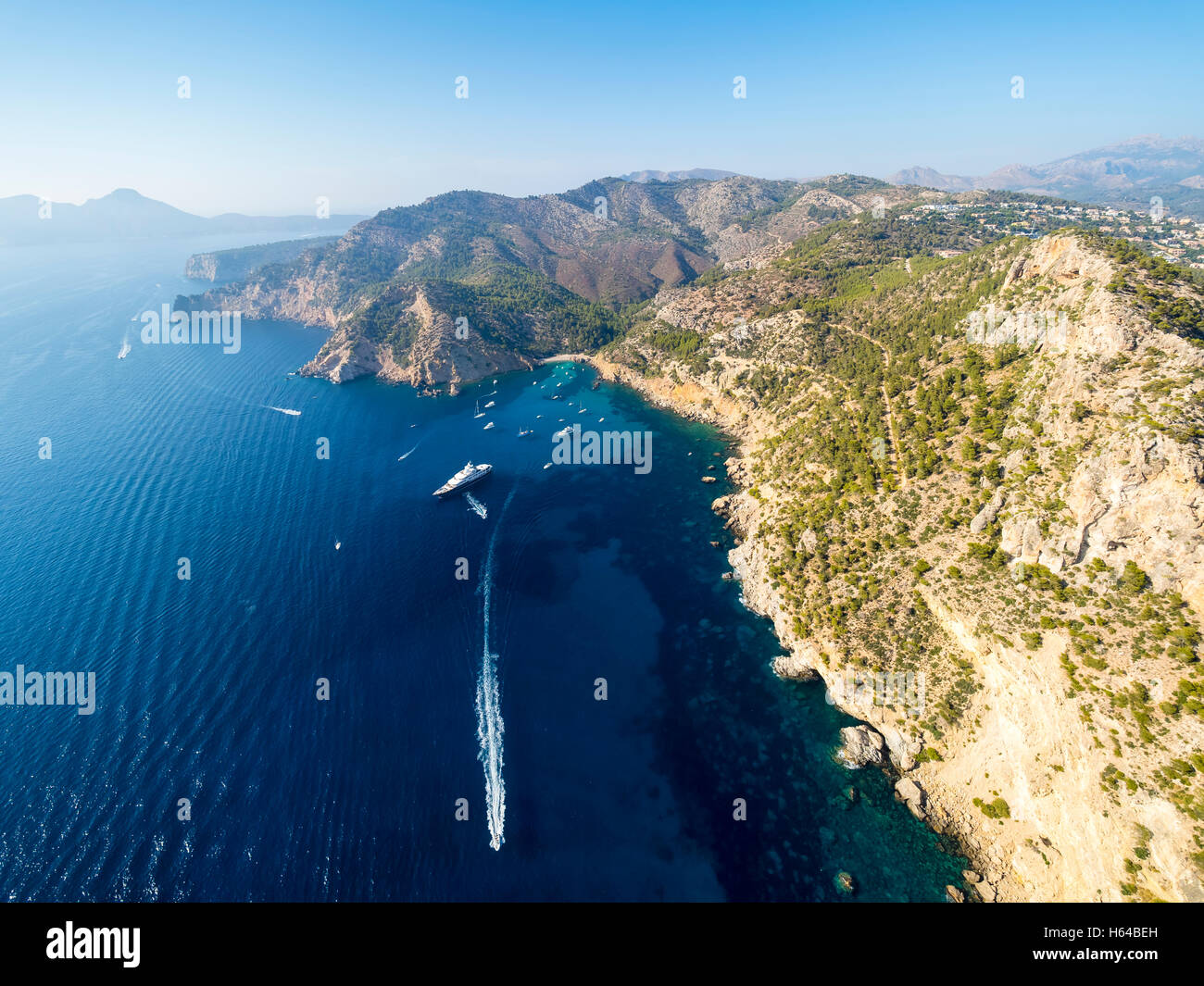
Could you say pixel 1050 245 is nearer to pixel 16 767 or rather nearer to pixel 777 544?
Answer: pixel 777 544

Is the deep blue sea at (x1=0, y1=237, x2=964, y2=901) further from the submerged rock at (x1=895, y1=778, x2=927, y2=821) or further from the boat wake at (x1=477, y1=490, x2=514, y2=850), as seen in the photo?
the submerged rock at (x1=895, y1=778, x2=927, y2=821)

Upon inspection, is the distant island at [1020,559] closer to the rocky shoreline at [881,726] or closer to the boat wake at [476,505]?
the rocky shoreline at [881,726]

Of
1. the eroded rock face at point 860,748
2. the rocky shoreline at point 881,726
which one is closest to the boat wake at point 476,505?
the rocky shoreline at point 881,726

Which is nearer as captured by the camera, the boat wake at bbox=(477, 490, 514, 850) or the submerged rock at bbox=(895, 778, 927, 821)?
the boat wake at bbox=(477, 490, 514, 850)

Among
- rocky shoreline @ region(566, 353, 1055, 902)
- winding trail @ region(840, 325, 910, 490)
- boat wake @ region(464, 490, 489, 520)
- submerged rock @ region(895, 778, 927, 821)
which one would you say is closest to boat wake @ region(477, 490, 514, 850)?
boat wake @ region(464, 490, 489, 520)

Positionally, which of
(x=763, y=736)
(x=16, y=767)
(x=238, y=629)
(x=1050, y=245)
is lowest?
(x=763, y=736)
